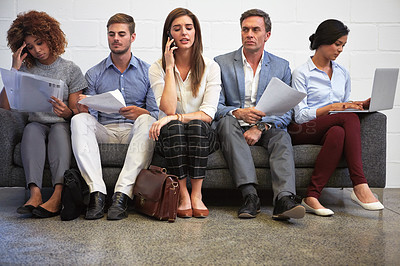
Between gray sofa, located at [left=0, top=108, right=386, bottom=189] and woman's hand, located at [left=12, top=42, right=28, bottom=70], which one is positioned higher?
woman's hand, located at [left=12, top=42, right=28, bottom=70]

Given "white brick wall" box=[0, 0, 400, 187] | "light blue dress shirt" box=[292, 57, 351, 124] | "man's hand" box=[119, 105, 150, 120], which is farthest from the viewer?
"white brick wall" box=[0, 0, 400, 187]

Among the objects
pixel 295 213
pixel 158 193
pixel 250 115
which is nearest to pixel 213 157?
pixel 250 115

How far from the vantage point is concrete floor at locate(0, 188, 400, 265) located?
162 cm

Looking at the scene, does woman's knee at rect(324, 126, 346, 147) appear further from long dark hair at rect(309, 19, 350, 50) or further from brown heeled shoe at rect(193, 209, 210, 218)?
brown heeled shoe at rect(193, 209, 210, 218)

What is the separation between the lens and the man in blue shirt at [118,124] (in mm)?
2291

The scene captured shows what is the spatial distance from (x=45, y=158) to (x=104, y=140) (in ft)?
1.14

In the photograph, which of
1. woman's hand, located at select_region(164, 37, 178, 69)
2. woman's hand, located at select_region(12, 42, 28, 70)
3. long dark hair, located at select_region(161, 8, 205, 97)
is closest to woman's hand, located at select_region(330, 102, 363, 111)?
long dark hair, located at select_region(161, 8, 205, 97)

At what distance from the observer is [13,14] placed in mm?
3348

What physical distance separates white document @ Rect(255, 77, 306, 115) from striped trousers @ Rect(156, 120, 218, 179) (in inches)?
13.1

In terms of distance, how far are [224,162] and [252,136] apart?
222 millimetres

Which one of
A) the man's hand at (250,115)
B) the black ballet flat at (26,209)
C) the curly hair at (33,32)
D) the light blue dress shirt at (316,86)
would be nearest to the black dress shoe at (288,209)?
the man's hand at (250,115)

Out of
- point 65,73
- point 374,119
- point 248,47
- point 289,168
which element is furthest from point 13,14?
point 374,119

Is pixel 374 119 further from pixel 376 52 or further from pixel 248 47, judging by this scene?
pixel 376 52

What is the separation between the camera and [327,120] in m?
2.54
